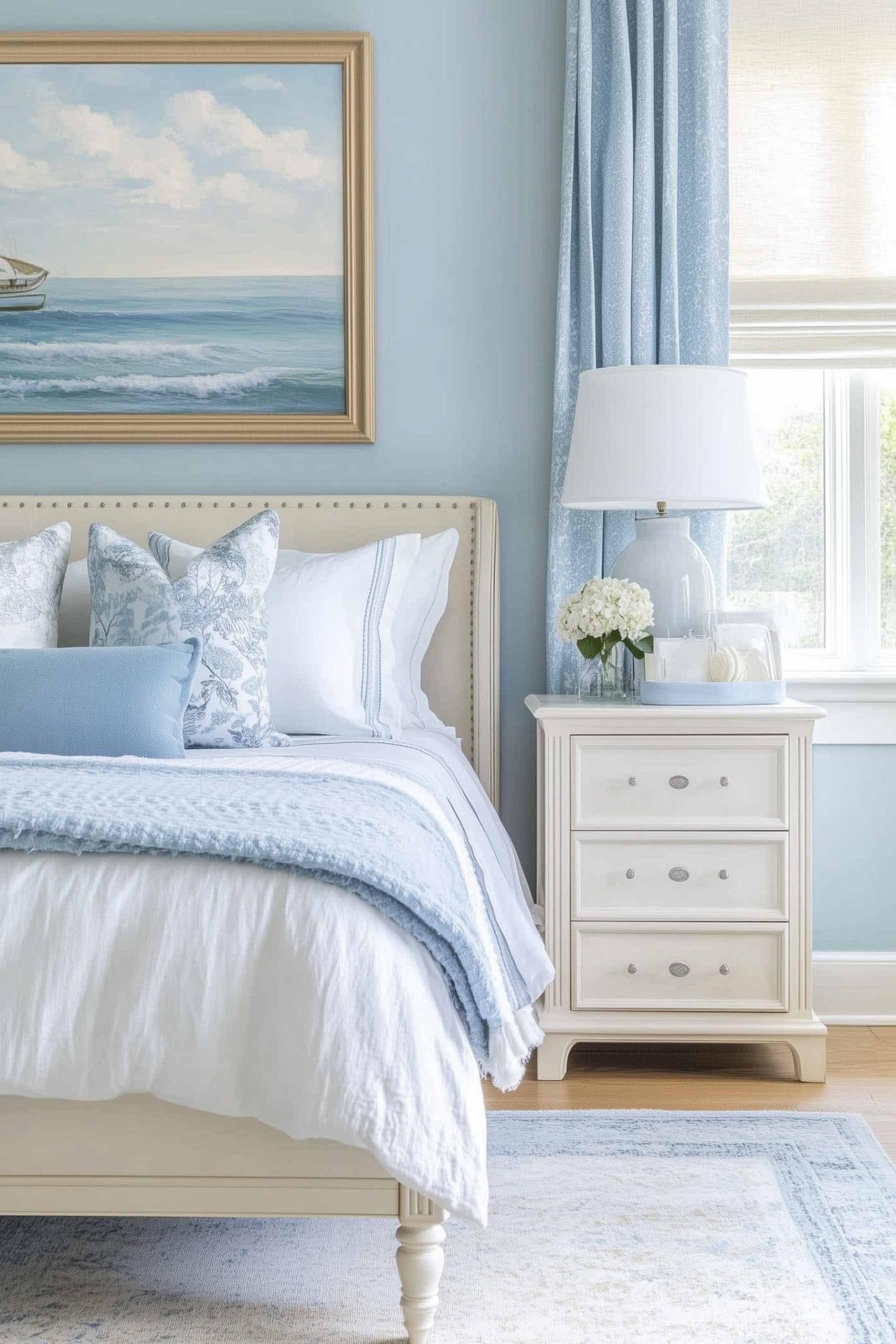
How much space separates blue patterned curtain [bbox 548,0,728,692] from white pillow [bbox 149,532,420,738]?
43 cm

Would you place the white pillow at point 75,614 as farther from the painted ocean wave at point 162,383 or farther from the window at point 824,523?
the window at point 824,523

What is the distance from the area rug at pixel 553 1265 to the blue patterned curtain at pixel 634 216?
119cm

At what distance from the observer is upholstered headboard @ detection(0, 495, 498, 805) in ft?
8.87

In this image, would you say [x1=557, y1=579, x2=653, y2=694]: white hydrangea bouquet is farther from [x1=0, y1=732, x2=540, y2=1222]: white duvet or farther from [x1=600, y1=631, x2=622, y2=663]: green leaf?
[x1=0, y1=732, x2=540, y2=1222]: white duvet

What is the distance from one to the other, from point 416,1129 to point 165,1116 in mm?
302

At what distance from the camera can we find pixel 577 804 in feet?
7.55

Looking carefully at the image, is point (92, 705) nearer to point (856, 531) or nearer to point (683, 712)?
point (683, 712)

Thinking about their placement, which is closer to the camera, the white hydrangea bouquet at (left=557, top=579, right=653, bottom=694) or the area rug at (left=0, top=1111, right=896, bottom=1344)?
the area rug at (left=0, top=1111, right=896, bottom=1344)

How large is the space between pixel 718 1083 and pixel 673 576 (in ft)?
3.40

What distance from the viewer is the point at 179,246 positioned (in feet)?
9.21

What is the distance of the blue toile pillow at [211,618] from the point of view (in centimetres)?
208

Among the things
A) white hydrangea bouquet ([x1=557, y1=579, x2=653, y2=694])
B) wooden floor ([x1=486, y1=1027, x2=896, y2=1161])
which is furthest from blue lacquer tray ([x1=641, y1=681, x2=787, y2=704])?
wooden floor ([x1=486, y1=1027, x2=896, y2=1161])

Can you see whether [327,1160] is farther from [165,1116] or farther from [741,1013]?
[741,1013]

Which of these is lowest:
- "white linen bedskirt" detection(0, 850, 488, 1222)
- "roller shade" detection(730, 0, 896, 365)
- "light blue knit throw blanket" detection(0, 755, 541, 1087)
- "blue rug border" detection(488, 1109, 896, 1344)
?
"blue rug border" detection(488, 1109, 896, 1344)
